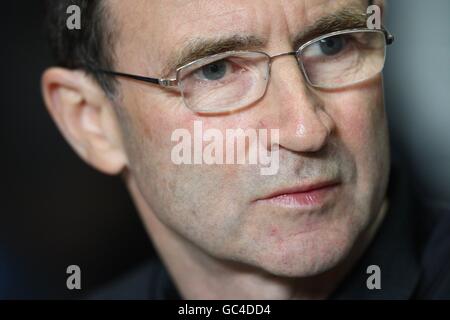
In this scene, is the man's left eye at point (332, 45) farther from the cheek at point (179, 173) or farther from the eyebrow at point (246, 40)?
the cheek at point (179, 173)

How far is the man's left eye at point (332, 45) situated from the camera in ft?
5.05

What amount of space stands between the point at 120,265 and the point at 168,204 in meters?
1.18

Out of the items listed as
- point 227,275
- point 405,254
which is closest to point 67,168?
point 227,275

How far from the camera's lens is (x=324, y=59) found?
1549mm

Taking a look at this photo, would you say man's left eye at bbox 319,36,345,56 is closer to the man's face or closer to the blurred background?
the man's face

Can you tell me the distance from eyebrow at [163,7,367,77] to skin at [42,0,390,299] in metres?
0.01

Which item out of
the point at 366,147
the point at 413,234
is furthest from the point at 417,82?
the point at 366,147

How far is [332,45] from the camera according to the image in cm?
156

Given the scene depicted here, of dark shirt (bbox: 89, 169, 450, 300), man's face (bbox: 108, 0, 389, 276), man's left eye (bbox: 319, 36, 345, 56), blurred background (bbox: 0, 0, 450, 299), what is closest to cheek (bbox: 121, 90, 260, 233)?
man's face (bbox: 108, 0, 389, 276)

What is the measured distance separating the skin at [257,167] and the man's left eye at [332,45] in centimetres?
7

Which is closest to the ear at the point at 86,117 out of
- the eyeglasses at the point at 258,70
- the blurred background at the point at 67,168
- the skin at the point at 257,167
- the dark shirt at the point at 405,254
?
the skin at the point at 257,167

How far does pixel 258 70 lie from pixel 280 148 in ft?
0.53

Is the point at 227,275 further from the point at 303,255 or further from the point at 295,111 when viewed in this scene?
the point at 295,111

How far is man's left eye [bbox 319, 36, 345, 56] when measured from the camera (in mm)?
1538
